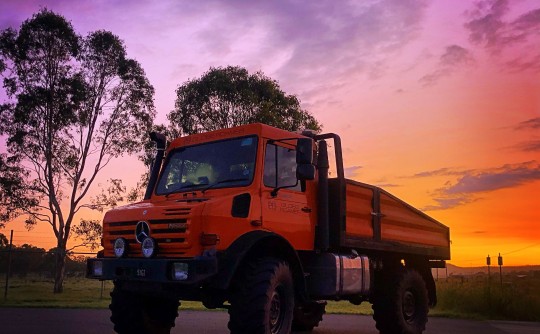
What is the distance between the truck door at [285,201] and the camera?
8.36m

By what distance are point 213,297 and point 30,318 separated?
8765 mm

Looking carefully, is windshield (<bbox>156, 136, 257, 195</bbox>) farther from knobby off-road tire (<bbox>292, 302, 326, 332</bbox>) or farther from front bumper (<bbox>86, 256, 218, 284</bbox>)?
knobby off-road tire (<bbox>292, 302, 326, 332</bbox>)

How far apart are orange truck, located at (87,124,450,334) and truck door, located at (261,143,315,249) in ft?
0.05

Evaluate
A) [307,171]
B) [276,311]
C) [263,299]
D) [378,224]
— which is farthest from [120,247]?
[378,224]

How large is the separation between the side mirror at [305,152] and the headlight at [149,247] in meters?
2.30

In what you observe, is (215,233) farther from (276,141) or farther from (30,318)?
(30,318)

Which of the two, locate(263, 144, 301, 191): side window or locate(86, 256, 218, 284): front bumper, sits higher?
locate(263, 144, 301, 191): side window

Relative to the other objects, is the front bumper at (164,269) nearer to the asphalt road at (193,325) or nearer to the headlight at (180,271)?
the headlight at (180,271)

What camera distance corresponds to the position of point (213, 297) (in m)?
7.81

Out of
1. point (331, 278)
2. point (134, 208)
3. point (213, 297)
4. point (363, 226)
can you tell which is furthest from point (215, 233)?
point (363, 226)

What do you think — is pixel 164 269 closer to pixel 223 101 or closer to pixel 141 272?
pixel 141 272

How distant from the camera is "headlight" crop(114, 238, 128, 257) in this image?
802 cm

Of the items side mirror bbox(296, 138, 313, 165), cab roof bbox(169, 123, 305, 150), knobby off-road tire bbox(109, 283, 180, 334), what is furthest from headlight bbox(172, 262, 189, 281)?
cab roof bbox(169, 123, 305, 150)

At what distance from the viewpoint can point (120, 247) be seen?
26.6ft
